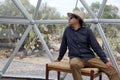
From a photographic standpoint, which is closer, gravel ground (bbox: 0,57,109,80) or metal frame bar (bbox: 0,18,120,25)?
metal frame bar (bbox: 0,18,120,25)

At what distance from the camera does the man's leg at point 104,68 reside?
14.5ft

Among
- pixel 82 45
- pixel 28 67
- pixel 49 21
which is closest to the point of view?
pixel 82 45

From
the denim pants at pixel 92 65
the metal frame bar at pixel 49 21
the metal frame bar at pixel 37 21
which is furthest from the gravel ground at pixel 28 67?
the denim pants at pixel 92 65

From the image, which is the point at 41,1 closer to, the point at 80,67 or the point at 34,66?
the point at 34,66

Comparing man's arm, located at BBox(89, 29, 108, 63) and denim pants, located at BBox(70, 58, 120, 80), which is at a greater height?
man's arm, located at BBox(89, 29, 108, 63)

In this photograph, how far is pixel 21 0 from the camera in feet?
19.1

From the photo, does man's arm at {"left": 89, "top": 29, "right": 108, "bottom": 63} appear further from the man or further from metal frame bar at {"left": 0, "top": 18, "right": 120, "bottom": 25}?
metal frame bar at {"left": 0, "top": 18, "right": 120, "bottom": 25}

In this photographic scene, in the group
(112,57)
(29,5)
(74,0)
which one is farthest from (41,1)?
(112,57)

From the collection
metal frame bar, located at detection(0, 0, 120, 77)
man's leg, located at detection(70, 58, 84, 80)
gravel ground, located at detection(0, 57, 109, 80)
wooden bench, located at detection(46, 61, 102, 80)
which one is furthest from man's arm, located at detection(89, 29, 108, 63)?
gravel ground, located at detection(0, 57, 109, 80)

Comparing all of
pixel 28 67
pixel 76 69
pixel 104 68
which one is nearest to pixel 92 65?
pixel 104 68

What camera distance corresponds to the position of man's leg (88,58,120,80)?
4.43 meters

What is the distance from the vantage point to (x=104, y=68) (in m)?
4.50

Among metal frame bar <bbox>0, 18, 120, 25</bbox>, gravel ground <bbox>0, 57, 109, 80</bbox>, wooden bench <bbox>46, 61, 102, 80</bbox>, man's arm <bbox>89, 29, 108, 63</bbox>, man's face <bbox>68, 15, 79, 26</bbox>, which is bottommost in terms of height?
Answer: gravel ground <bbox>0, 57, 109, 80</bbox>

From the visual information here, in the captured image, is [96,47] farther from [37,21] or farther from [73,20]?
[37,21]
